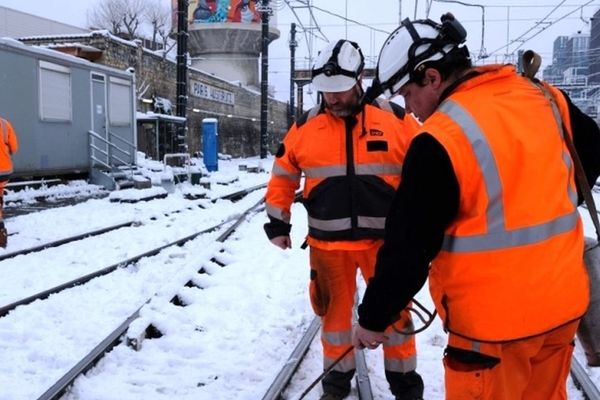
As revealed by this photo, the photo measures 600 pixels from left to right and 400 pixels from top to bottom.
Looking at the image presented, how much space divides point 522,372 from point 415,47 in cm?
126

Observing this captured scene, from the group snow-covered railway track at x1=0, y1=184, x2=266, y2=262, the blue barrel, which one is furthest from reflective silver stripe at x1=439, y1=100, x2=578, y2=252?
the blue barrel

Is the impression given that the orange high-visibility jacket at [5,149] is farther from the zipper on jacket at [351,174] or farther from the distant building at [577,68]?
the distant building at [577,68]

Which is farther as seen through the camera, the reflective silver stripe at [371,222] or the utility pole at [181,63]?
the utility pole at [181,63]

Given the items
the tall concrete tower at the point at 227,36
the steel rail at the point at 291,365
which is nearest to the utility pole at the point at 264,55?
the tall concrete tower at the point at 227,36

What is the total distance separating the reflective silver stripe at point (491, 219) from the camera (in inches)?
79.4

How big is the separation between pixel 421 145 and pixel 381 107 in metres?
1.76

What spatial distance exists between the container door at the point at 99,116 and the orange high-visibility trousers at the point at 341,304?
14609 mm

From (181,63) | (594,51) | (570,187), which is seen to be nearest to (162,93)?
(181,63)

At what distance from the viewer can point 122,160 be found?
18.7 m

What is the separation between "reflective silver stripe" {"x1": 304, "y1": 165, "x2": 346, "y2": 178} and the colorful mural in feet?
149

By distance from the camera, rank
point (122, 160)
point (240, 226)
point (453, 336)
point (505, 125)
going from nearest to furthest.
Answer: point (505, 125) → point (453, 336) → point (240, 226) → point (122, 160)

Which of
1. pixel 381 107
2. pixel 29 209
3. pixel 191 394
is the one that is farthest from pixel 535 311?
pixel 29 209

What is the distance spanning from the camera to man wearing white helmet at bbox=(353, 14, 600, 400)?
2033 millimetres

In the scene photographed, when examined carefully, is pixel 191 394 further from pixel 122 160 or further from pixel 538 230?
pixel 122 160
